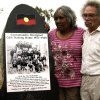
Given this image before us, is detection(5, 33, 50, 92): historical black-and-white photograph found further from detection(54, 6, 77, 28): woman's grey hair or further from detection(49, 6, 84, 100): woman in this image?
detection(54, 6, 77, 28): woman's grey hair

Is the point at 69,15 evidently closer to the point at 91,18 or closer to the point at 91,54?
the point at 91,18

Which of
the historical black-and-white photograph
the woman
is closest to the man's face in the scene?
the woman

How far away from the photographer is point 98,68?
4.78 meters

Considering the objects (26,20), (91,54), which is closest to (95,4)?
(91,54)

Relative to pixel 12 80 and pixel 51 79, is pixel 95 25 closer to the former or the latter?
pixel 51 79

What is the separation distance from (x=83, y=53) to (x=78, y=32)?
315mm

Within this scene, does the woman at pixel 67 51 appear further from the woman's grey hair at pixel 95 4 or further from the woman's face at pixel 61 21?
the woman's grey hair at pixel 95 4

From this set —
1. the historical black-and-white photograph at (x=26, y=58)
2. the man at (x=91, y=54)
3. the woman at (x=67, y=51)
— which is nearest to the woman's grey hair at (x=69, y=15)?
the woman at (x=67, y=51)

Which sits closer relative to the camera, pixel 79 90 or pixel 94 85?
pixel 94 85

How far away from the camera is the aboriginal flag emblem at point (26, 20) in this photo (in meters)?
5.34

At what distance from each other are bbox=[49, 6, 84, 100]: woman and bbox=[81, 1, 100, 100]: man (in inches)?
5.0

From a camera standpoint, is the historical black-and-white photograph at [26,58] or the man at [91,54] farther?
the historical black-and-white photograph at [26,58]

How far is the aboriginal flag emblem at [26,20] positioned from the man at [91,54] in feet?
2.44

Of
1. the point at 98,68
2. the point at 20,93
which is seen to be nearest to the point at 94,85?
the point at 98,68
